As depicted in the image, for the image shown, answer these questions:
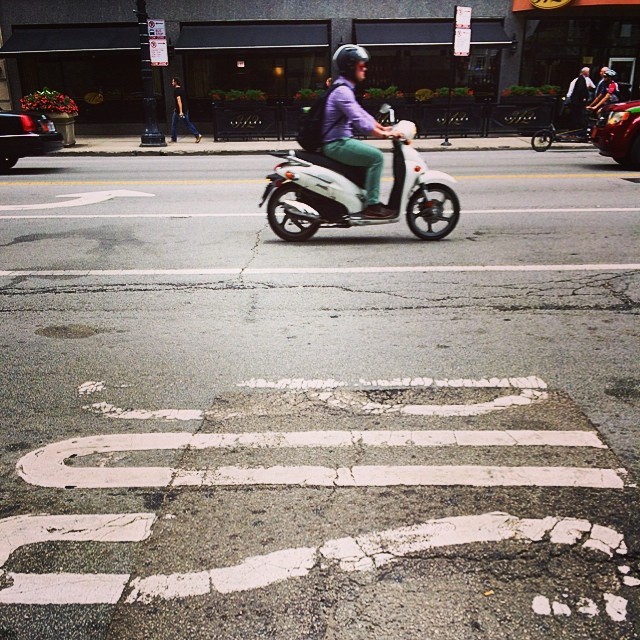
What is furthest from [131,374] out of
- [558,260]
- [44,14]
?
[44,14]

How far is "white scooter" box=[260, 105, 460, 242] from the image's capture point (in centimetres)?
740

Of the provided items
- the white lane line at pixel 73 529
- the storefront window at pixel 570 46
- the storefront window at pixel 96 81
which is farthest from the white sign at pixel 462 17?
the white lane line at pixel 73 529

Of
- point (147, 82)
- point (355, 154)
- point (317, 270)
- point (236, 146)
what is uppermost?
point (147, 82)

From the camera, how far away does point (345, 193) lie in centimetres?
746

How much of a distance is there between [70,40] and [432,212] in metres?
21.1

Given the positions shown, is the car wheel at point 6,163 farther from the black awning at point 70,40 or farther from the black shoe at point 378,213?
the black shoe at point 378,213

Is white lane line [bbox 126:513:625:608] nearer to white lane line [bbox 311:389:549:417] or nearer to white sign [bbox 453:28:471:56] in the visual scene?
white lane line [bbox 311:389:549:417]

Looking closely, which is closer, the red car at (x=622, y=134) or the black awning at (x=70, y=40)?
the red car at (x=622, y=134)

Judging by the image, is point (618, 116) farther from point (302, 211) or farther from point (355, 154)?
point (302, 211)

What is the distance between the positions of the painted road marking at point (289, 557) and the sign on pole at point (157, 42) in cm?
1954

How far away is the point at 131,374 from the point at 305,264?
9.87 ft

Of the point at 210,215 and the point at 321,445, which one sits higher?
the point at 321,445

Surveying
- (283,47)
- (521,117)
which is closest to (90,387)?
(521,117)

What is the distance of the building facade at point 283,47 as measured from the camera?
23781mm
